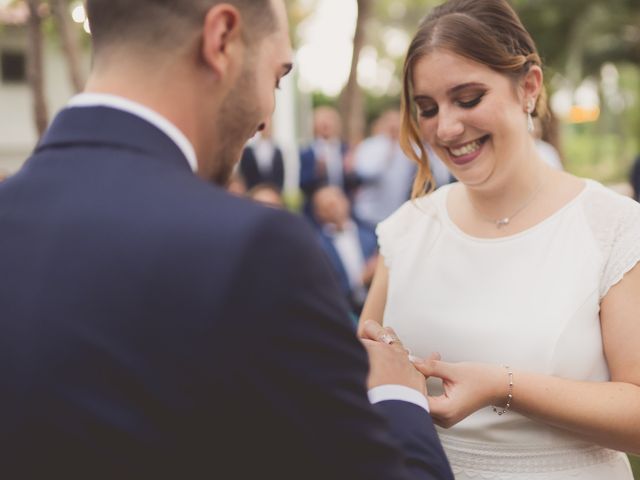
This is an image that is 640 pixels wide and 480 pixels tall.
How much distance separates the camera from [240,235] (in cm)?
121

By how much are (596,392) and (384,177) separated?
7257 mm

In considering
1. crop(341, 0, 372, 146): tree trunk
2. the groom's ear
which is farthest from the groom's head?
crop(341, 0, 372, 146): tree trunk

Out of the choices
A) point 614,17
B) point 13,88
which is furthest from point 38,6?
point 13,88

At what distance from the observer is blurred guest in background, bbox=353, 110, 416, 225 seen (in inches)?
361

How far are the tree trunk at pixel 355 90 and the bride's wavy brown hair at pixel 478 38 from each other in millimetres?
10944

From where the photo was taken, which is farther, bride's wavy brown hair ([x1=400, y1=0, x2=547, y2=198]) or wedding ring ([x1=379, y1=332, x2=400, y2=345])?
bride's wavy brown hair ([x1=400, y1=0, x2=547, y2=198])

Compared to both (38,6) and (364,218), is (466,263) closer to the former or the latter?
(364,218)

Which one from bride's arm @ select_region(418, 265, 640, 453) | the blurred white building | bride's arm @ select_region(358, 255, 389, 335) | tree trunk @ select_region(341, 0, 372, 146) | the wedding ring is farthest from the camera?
the blurred white building

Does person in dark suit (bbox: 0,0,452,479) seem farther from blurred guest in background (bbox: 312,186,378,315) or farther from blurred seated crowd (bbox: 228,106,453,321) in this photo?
blurred seated crowd (bbox: 228,106,453,321)

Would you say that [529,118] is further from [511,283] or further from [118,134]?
[118,134]

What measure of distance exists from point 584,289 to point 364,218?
675 cm

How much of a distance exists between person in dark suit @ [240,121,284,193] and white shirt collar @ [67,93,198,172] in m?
8.07

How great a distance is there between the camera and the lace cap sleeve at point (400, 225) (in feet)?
9.05

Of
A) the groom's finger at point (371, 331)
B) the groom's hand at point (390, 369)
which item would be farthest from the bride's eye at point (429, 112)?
the groom's hand at point (390, 369)
